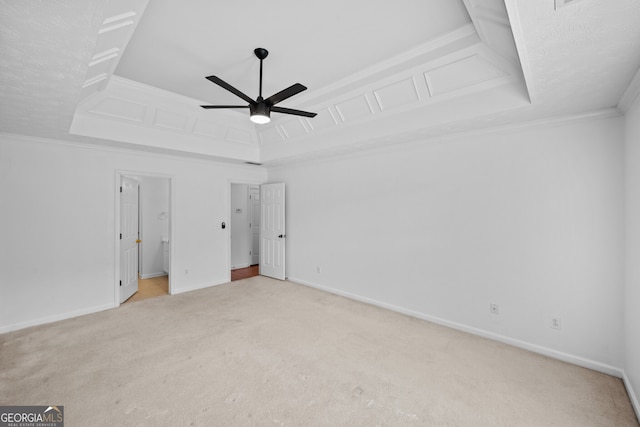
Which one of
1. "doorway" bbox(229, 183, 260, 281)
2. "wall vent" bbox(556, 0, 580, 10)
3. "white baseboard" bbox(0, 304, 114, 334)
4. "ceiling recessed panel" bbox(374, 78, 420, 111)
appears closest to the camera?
"wall vent" bbox(556, 0, 580, 10)

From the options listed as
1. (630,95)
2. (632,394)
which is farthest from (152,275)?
(630,95)

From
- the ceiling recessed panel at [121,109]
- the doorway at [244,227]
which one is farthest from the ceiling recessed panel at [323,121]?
the doorway at [244,227]

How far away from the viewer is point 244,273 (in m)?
6.20

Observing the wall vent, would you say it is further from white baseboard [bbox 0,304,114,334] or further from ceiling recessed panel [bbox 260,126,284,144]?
white baseboard [bbox 0,304,114,334]

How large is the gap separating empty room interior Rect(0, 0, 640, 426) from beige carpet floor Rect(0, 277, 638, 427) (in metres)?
0.02

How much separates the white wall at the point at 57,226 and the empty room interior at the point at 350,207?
3 centimetres

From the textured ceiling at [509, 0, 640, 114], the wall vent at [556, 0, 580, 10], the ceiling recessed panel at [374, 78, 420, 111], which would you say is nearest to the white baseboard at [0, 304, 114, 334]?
the ceiling recessed panel at [374, 78, 420, 111]

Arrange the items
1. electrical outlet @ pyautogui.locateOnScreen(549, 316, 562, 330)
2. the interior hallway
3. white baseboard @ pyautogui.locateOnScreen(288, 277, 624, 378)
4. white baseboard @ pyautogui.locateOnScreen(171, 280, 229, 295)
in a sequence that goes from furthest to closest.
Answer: white baseboard @ pyautogui.locateOnScreen(171, 280, 229, 295)
the interior hallway
electrical outlet @ pyautogui.locateOnScreen(549, 316, 562, 330)
white baseboard @ pyautogui.locateOnScreen(288, 277, 624, 378)

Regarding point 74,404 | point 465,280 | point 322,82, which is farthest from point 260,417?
point 322,82

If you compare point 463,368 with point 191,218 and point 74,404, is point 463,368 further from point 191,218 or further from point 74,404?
point 191,218

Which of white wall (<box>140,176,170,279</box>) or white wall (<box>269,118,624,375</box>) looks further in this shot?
white wall (<box>140,176,170,279</box>)

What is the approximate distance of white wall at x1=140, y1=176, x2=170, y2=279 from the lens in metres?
5.73

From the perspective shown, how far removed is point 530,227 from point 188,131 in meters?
4.70

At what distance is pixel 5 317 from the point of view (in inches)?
130
